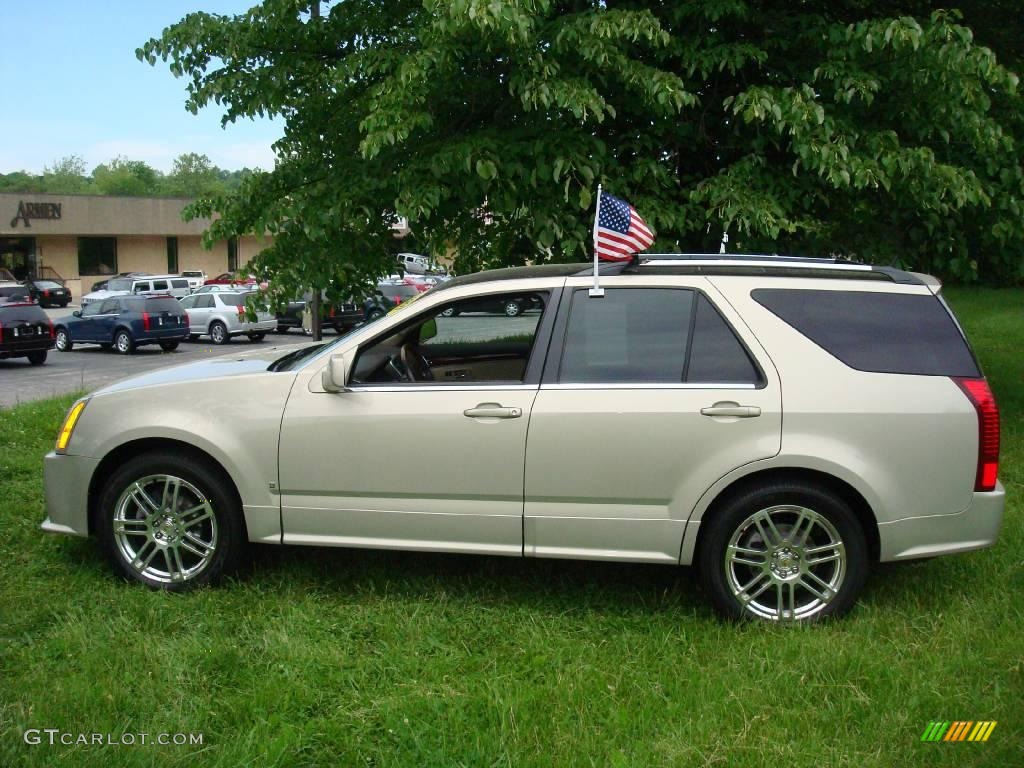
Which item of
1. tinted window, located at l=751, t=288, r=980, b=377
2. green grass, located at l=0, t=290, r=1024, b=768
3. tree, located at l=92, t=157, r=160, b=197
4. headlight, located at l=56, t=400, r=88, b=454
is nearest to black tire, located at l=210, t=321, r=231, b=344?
green grass, located at l=0, t=290, r=1024, b=768

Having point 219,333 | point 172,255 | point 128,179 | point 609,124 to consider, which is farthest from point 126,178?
point 609,124

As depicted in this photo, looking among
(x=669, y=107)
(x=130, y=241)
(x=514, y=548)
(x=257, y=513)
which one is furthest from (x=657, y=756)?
(x=130, y=241)

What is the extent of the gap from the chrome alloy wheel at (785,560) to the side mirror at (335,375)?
6.48 ft

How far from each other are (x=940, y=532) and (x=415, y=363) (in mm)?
2681

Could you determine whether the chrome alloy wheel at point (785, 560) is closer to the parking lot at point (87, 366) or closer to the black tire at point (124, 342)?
the parking lot at point (87, 366)

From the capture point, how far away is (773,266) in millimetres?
5160

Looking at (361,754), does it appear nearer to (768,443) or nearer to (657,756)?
(657,756)

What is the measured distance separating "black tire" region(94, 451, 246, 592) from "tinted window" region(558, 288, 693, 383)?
1.82 meters

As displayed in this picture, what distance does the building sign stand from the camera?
5106 cm

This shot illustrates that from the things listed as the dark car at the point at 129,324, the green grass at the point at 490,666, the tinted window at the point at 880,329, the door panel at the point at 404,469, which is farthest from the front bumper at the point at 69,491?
the dark car at the point at 129,324

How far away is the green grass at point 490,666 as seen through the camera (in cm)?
372

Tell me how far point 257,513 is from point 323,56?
18.1 ft

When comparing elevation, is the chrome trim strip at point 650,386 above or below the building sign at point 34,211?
below

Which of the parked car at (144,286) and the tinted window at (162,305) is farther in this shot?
the parked car at (144,286)
